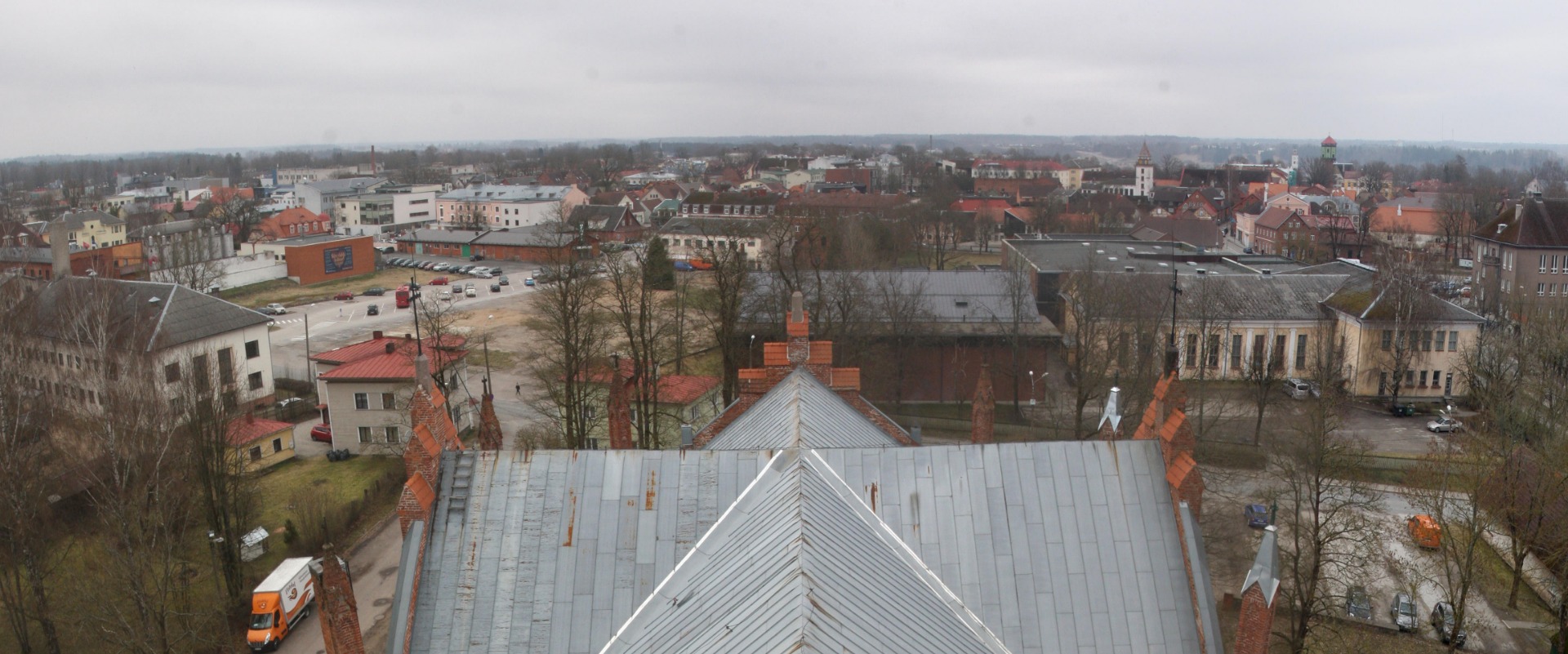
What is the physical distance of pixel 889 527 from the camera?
1566 centimetres

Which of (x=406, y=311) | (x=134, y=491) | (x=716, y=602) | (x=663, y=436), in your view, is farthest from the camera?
(x=406, y=311)

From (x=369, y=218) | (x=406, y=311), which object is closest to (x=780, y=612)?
(x=406, y=311)

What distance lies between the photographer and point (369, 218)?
5906 inches

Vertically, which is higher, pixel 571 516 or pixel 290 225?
pixel 571 516

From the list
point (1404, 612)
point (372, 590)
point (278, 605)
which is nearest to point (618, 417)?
point (278, 605)

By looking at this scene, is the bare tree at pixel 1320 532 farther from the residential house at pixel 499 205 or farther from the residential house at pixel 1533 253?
→ the residential house at pixel 499 205

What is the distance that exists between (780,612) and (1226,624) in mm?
23005

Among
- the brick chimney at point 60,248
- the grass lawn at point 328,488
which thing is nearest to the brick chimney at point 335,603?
the grass lawn at point 328,488

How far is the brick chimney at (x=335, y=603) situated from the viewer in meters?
13.2

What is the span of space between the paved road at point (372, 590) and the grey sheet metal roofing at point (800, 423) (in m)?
10.3

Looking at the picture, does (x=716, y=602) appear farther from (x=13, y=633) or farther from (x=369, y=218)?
(x=369, y=218)

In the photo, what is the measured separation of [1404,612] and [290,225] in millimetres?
128585

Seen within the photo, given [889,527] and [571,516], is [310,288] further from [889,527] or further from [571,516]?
[889,527]

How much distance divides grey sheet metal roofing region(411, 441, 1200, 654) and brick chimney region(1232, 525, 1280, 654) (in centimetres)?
82
